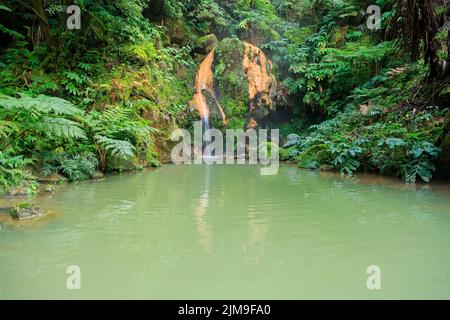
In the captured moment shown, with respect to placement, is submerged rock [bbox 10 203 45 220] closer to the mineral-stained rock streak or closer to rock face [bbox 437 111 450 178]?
rock face [bbox 437 111 450 178]

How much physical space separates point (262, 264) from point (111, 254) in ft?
4.04

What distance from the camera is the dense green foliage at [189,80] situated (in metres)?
7.14

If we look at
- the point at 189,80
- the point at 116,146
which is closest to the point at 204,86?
the point at 189,80

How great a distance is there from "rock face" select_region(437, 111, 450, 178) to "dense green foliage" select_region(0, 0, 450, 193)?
11 cm

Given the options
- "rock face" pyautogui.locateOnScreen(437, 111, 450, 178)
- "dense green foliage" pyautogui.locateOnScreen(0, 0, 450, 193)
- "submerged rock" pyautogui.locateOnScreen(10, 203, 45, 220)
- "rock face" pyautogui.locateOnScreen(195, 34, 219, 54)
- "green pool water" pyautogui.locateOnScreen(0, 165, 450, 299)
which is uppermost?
"rock face" pyautogui.locateOnScreen(195, 34, 219, 54)

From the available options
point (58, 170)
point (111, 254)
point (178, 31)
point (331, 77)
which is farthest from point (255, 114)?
point (111, 254)

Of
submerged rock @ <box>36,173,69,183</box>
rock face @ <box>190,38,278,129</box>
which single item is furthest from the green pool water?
rock face @ <box>190,38,278,129</box>

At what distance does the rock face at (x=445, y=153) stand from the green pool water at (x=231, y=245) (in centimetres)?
117

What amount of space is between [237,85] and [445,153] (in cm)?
942

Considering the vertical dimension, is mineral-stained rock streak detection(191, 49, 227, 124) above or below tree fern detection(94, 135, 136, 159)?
above

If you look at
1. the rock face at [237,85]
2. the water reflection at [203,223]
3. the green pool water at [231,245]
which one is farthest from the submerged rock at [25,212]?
the rock face at [237,85]

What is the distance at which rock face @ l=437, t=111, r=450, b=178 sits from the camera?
274 inches

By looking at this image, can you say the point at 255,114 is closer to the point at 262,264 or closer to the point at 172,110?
the point at 172,110

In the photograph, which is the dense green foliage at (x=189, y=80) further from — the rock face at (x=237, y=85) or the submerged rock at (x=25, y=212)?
the submerged rock at (x=25, y=212)
